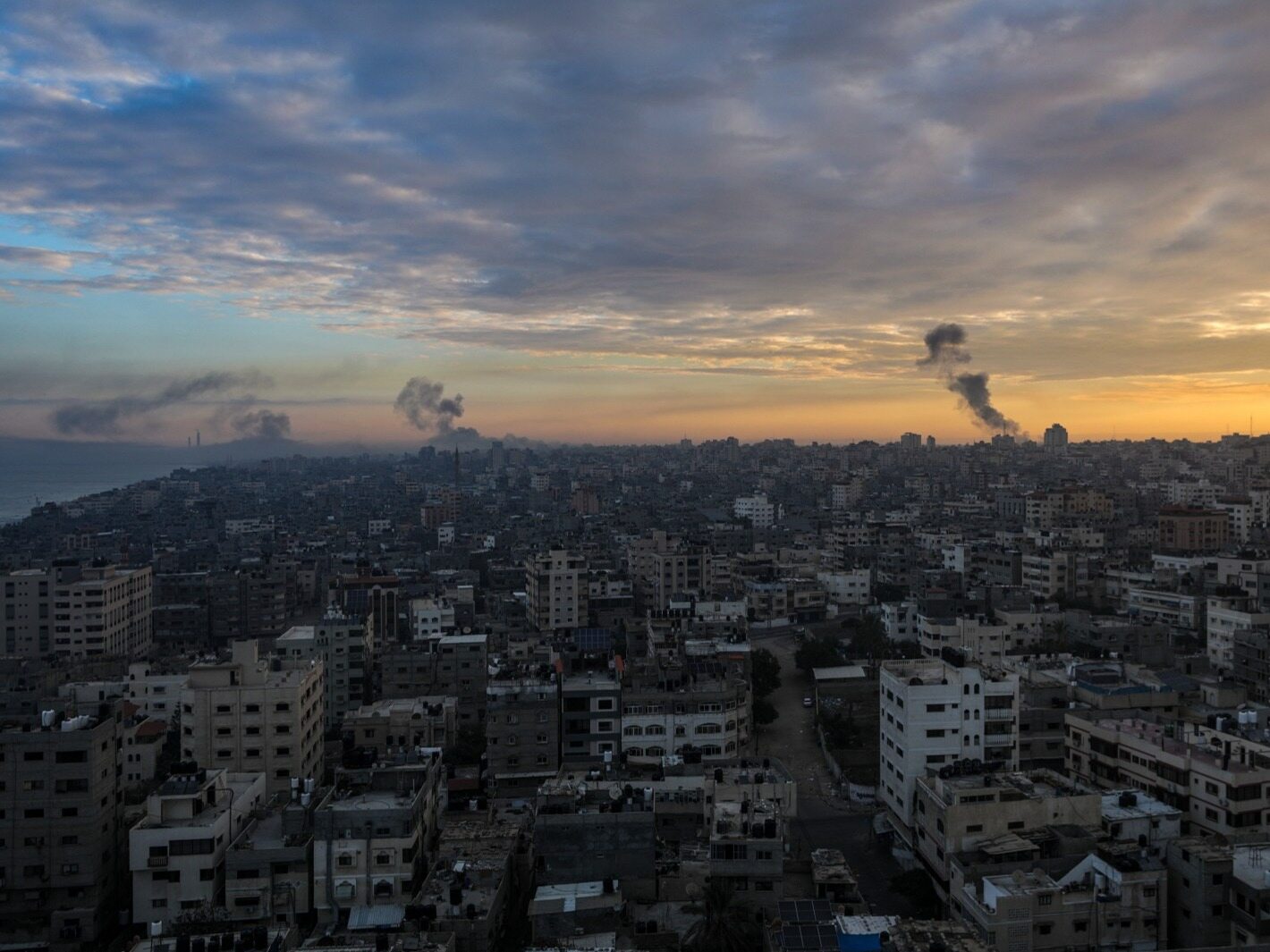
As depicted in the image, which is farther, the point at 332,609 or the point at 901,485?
the point at 901,485

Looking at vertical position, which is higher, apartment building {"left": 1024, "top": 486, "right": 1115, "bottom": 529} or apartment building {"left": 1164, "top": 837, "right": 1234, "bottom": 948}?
apartment building {"left": 1024, "top": 486, "right": 1115, "bottom": 529}

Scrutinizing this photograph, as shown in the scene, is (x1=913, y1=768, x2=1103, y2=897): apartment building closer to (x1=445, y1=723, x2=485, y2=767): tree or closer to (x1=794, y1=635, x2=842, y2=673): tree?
(x1=445, y1=723, x2=485, y2=767): tree

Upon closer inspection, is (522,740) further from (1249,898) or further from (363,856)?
(1249,898)

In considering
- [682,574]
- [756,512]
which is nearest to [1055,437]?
[756,512]

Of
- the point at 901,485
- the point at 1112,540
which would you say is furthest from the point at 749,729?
the point at 901,485

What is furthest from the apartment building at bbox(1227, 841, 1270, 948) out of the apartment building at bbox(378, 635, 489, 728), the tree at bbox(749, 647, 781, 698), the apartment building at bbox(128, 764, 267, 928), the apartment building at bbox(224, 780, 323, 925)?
the apartment building at bbox(378, 635, 489, 728)

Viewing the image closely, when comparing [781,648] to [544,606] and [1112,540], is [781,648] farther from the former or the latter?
[1112,540]

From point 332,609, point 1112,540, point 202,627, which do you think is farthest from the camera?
point 1112,540
